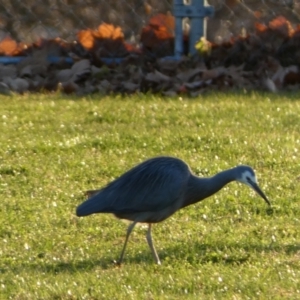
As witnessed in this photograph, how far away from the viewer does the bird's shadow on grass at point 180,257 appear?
571 centimetres

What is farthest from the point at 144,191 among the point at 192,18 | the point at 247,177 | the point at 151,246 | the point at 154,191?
the point at 192,18

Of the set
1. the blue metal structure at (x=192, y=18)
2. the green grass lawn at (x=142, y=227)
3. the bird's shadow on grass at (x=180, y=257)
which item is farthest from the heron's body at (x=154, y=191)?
the blue metal structure at (x=192, y=18)

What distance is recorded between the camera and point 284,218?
21.8 feet

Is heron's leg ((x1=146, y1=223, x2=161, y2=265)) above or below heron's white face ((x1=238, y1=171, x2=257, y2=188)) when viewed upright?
below

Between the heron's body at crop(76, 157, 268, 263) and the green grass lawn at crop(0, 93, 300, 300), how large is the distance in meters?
0.25

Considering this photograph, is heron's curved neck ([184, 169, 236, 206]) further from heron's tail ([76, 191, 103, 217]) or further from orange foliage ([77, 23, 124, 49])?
orange foliage ([77, 23, 124, 49])

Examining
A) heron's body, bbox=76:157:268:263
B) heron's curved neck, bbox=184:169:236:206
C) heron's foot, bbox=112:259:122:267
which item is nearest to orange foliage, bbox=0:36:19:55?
heron's body, bbox=76:157:268:263

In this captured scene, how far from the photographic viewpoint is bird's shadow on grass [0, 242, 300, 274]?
5.71 m

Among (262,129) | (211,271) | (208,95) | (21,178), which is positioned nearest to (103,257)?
(211,271)

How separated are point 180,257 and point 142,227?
0.72 m

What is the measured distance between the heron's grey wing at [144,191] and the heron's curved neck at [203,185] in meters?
0.05

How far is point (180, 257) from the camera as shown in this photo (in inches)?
232

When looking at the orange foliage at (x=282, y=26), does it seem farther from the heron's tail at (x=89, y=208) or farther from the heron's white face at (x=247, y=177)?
the heron's tail at (x=89, y=208)

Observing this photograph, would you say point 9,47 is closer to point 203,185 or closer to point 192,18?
point 192,18
